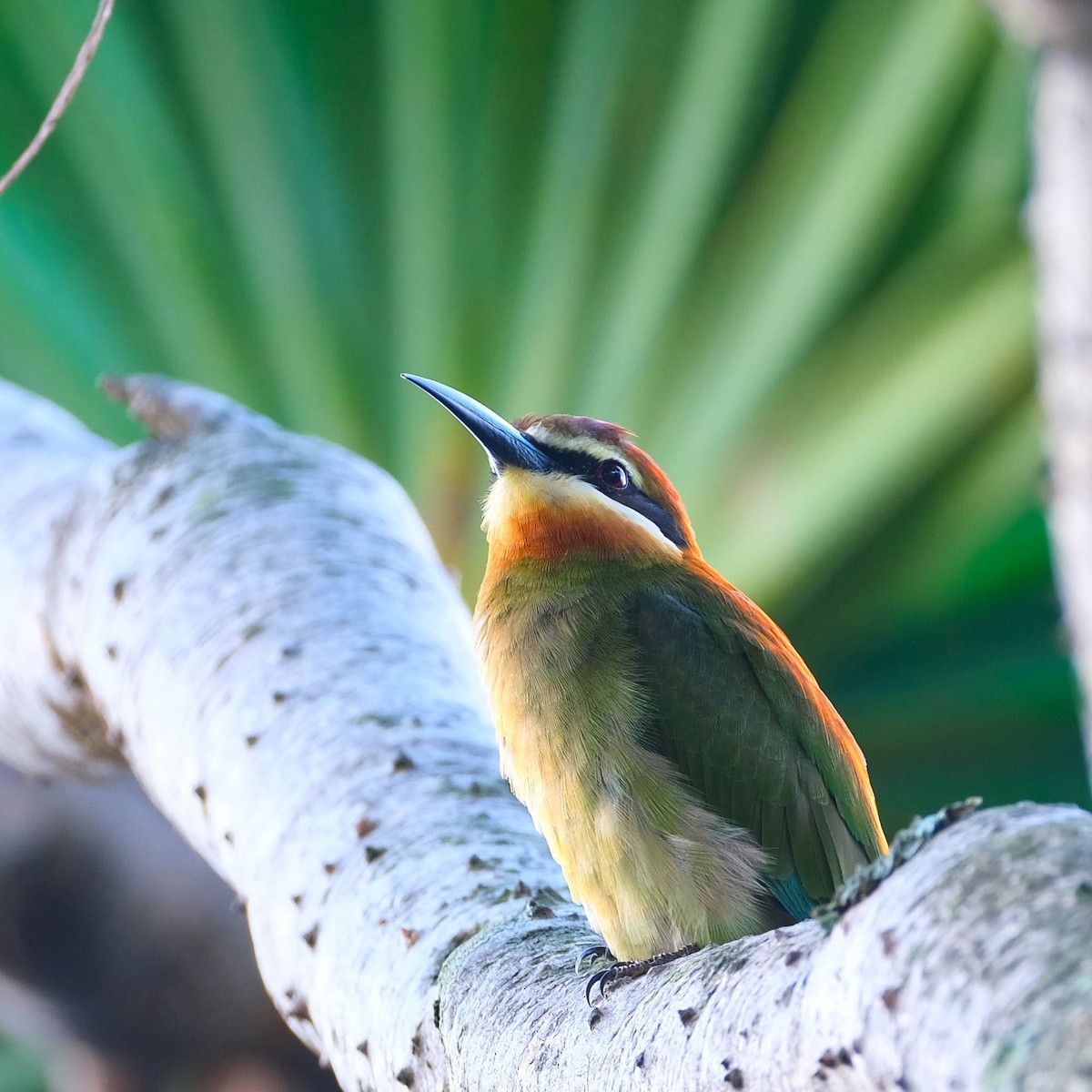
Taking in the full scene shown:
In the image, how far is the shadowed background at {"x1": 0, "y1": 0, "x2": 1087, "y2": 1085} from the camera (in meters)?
2.65

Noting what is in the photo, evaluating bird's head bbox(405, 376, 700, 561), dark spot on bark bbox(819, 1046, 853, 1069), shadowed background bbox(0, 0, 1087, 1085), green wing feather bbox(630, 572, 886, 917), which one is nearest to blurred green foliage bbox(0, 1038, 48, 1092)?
shadowed background bbox(0, 0, 1087, 1085)

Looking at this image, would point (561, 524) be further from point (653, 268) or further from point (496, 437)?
point (653, 268)

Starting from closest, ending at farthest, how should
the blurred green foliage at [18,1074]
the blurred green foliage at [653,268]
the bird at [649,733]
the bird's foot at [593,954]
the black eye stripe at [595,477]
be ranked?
the bird's foot at [593,954], the bird at [649,733], the black eye stripe at [595,477], the blurred green foliage at [653,268], the blurred green foliage at [18,1074]

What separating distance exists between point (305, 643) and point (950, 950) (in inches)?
45.2

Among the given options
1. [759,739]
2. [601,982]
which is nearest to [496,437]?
[759,739]

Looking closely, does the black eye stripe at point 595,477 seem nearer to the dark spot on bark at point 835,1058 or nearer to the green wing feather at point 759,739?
the green wing feather at point 759,739

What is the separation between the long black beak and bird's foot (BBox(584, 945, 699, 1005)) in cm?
84

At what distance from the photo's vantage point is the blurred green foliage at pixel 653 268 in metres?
2.65

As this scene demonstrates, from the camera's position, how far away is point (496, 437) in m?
2.02

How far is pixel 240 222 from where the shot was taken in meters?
3.17

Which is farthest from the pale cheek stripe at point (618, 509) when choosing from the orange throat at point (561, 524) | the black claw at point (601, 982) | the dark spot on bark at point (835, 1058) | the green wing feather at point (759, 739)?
the dark spot on bark at point (835, 1058)

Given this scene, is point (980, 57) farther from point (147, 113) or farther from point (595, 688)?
point (147, 113)

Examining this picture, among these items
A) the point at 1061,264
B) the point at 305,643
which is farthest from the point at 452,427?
the point at 1061,264

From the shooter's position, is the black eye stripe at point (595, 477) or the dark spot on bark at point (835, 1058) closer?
the dark spot on bark at point (835, 1058)
